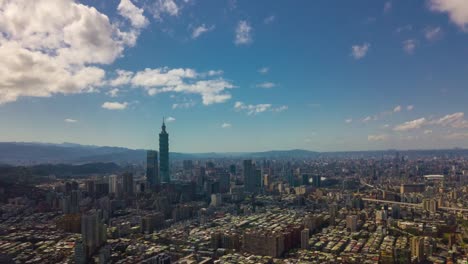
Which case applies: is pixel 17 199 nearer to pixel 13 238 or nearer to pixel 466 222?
pixel 13 238

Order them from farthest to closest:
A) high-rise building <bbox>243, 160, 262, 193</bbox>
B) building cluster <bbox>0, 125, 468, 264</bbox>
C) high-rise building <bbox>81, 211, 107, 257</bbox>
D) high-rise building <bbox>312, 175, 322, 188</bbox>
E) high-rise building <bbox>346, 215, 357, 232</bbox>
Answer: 1. high-rise building <bbox>312, 175, 322, 188</bbox>
2. high-rise building <bbox>243, 160, 262, 193</bbox>
3. high-rise building <bbox>346, 215, 357, 232</bbox>
4. high-rise building <bbox>81, 211, 107, 257</bbox>
5. building cluster <bbox>0, 125, 468, 264</bbox>

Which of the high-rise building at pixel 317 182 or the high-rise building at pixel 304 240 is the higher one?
the high-rise building at pixel 317 182

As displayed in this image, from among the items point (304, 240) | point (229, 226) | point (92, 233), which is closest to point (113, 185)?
point (229, 226)

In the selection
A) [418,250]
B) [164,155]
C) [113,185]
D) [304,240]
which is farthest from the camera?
[164,155]

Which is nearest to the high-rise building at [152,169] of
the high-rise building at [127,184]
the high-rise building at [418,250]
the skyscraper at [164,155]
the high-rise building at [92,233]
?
the skyscraper at [164,155]

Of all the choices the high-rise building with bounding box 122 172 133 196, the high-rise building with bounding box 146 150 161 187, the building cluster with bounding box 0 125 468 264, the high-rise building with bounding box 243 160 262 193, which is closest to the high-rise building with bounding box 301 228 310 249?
the building cluster with bounding box 0 125 468 264

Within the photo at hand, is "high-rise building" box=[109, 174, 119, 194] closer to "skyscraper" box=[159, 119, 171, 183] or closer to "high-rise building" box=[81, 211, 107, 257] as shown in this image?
"skyscraper" box=[159, 119, 171, 183]

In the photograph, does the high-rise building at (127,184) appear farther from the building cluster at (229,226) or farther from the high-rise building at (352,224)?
the high-rise building at (352,224)

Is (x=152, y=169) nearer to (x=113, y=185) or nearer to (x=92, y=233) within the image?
(x=113, y=185)

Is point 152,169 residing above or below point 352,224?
above

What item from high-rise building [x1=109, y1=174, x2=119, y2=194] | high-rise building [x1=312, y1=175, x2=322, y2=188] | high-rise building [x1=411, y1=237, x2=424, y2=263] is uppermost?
high-rise building [x1=109, y1=174, x2=119, y2=194]
